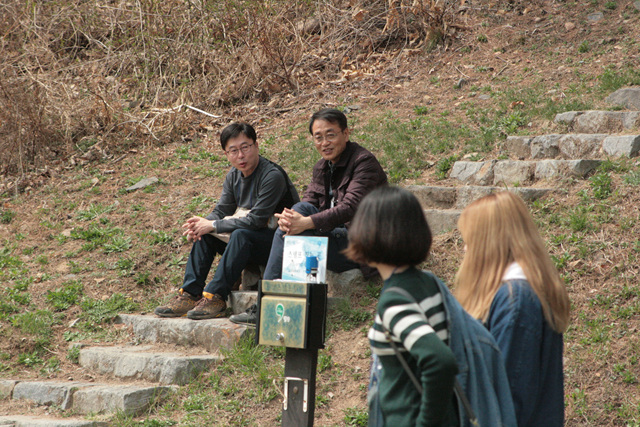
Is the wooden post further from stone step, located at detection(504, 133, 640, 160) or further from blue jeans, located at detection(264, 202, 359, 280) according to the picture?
stone step, located at detection(504, 133, 640, 160)

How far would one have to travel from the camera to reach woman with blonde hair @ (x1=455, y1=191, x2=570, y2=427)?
2.06 metres

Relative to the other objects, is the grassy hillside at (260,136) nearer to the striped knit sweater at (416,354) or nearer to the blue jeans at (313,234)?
the blue jeans at (313,234)

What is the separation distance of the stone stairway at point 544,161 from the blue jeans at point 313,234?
1.14m

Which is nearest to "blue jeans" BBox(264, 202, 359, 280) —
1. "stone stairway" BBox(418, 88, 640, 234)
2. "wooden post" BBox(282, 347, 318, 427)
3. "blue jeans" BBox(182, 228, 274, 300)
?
"blue jeans" BBox(182, 228, 274, 300)

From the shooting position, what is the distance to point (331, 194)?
194 inches

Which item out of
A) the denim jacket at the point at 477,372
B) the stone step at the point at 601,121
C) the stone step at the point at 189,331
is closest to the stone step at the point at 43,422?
the stone step at the point at 189,331

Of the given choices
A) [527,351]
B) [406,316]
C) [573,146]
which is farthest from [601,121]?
[406,316]

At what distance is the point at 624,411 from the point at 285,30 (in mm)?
7845

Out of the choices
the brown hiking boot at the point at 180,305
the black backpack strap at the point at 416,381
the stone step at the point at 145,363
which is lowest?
the stone step at the point at 145,363

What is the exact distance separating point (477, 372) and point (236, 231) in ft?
10.2

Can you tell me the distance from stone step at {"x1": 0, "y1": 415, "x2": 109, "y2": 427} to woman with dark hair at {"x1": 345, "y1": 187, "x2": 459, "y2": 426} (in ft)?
8.93

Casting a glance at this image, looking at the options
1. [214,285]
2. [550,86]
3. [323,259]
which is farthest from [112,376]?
[550,86]

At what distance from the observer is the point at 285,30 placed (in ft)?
32.4

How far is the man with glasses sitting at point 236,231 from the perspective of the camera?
485 centimetres
